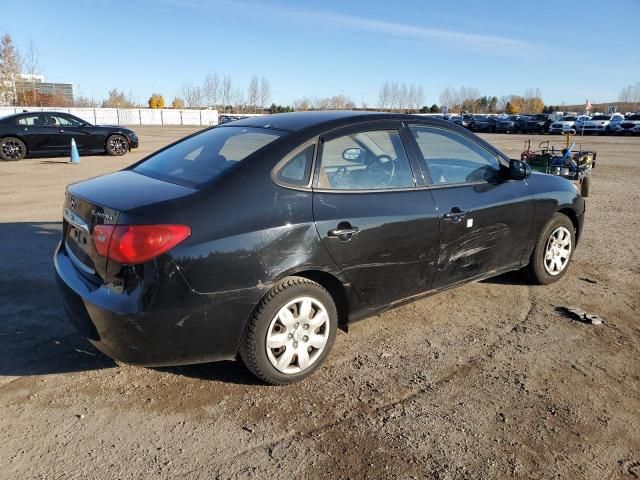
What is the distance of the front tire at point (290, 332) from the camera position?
3045 mm

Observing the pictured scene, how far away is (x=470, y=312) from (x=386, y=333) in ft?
2.89

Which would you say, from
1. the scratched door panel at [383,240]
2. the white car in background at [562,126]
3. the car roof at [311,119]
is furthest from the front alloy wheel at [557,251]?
the white car in background at [562,126]

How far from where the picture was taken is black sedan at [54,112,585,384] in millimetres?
2789

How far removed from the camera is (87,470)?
8.16 feet

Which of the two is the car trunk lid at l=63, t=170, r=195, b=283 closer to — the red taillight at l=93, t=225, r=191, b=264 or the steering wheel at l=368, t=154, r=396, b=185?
the red taillight at l=93, t=225, r=191, b=264

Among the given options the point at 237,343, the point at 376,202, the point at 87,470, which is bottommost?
the point at 87,470

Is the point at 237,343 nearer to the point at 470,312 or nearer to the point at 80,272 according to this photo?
the point at 80,272

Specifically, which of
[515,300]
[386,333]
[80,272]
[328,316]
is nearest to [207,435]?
[328,316]

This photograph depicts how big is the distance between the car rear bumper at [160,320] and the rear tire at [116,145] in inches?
621

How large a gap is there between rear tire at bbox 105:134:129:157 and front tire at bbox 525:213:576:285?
51.9ft

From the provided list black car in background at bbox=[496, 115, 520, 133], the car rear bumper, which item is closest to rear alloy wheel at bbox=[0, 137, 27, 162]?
the car rear bumper

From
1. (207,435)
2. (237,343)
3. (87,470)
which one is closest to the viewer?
(87,470)

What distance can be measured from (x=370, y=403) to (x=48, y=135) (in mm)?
16202

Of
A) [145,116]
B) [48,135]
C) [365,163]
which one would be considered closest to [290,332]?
[365,163]
